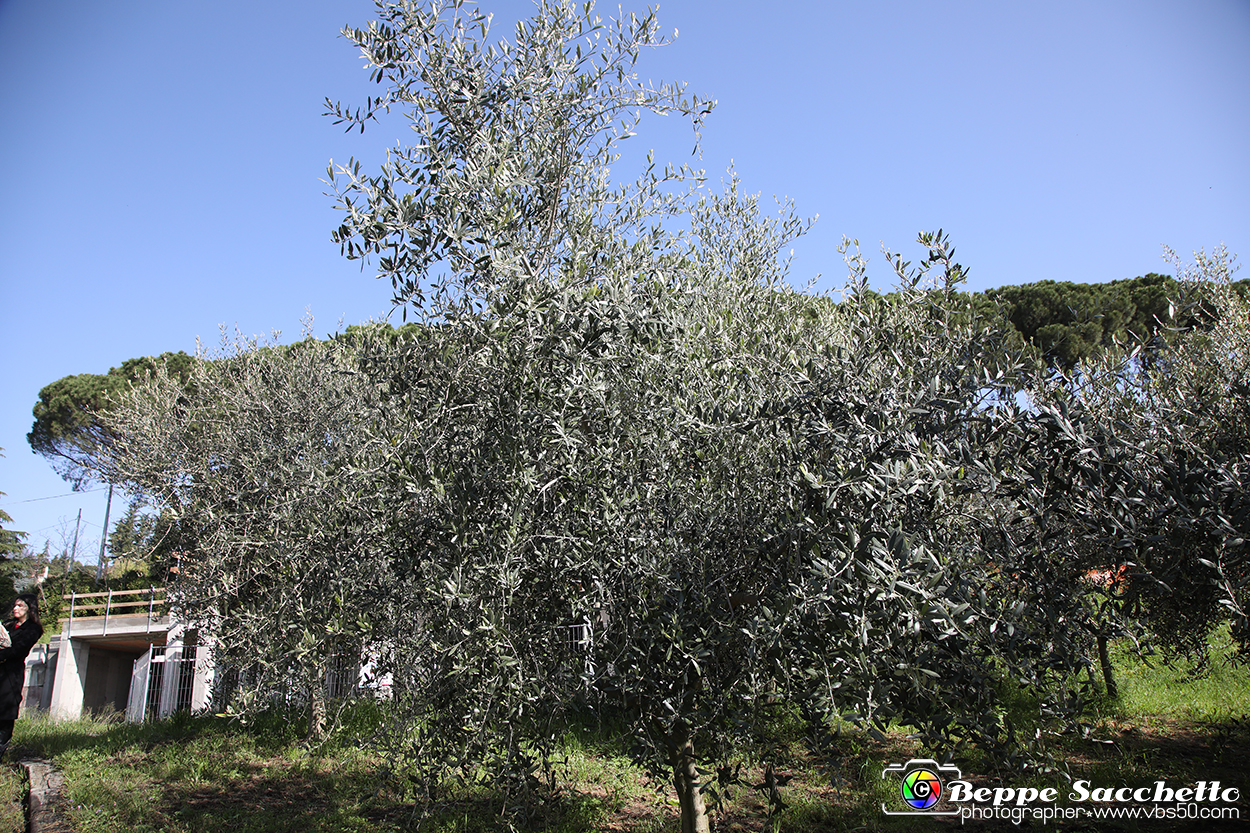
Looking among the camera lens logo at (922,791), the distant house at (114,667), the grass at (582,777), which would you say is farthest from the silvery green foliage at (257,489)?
the distant house at (114,667)

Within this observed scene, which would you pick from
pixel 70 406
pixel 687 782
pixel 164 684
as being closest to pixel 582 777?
pixel 687 782

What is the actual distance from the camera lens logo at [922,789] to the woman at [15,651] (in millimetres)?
10711

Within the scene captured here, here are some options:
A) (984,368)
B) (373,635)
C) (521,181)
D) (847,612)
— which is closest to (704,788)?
(847,612)

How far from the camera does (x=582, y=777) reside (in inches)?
384

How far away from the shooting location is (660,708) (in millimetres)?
4973

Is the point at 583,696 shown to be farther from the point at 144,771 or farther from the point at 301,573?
the point at 144,771

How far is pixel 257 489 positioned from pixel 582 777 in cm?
731

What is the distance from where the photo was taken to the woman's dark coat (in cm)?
884

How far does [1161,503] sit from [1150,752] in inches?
267

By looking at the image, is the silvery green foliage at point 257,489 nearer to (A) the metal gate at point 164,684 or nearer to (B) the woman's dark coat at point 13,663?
(B) the woman's dark coat at point 13,663

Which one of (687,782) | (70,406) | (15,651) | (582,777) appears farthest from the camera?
(70,406)

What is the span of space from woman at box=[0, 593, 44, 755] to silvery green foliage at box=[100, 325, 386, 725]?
230 cm

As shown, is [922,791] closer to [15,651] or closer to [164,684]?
[15,651]

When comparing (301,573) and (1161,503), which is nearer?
(1161,503)
